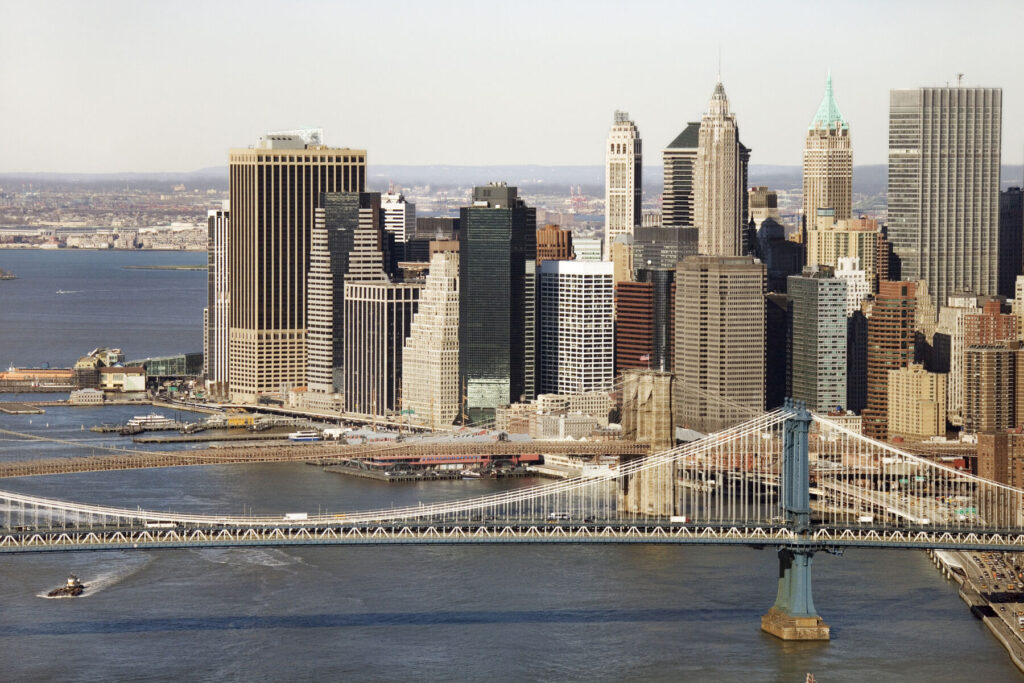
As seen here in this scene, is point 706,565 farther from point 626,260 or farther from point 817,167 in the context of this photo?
point 817,167

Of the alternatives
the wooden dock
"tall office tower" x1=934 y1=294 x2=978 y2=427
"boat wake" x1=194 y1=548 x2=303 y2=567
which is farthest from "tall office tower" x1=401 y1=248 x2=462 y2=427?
"boat wake" x1=194 y1=548 x2=303 y2=567

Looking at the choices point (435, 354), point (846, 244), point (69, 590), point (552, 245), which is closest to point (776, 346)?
point (435, 354)

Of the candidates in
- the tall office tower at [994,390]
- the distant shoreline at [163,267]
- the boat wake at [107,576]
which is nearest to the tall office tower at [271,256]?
the tall office tower at [994,390]

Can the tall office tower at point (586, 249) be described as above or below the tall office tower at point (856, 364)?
above

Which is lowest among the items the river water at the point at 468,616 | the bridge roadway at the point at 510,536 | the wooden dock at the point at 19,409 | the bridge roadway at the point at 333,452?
the river water at the point at 468,616

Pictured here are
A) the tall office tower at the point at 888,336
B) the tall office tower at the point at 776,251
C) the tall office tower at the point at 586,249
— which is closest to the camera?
the tall office tower at the point at 888,336

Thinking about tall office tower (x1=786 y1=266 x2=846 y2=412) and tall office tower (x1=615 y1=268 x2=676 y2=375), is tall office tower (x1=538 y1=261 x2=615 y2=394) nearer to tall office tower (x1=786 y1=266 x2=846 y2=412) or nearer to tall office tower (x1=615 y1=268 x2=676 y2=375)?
tall office tower (x1=615 y1=268 x2=676 y2=375)

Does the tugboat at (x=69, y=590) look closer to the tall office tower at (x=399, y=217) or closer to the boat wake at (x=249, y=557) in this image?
the boat wake at (x=249, y=557)
